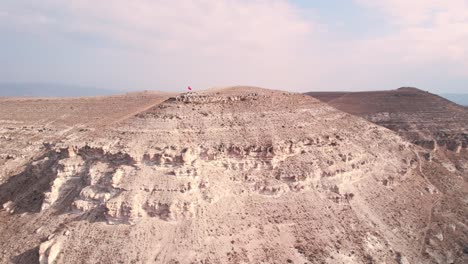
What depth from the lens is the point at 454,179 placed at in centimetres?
4216

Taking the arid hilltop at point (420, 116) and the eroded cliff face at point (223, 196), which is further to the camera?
the arid hilltop at point (420, 116)

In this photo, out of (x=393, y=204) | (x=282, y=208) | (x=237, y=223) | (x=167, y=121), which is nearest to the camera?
(x=237, y=223)

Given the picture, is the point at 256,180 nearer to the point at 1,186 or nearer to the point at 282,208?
the point at 282,208

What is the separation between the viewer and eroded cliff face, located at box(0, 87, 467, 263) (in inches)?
969

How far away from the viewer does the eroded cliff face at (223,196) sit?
24.6 metres

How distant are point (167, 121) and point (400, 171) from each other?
82.9 feet

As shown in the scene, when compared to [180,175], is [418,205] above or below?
below

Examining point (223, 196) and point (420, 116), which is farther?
point (420, 116)

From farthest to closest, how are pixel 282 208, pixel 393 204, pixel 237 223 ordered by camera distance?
pixel 393 204 → pixel 282 208 → pixel 237 223

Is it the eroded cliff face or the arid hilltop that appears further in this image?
the arid hilltop

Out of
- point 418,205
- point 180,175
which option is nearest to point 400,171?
point 418,205

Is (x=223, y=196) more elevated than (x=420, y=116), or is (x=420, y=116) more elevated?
(x=420, y=116)

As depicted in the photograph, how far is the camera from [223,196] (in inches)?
1069

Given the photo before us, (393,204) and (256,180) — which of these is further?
(393,204)
